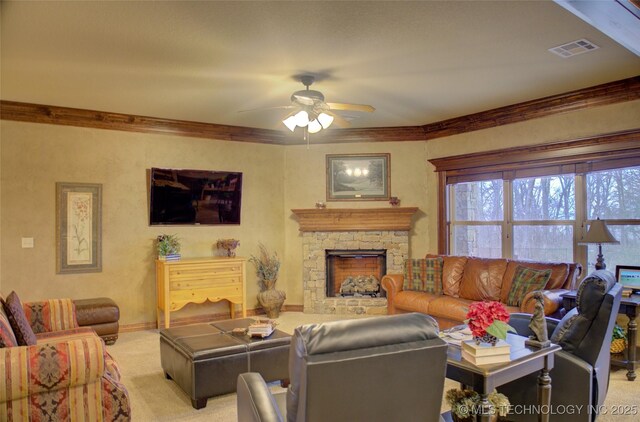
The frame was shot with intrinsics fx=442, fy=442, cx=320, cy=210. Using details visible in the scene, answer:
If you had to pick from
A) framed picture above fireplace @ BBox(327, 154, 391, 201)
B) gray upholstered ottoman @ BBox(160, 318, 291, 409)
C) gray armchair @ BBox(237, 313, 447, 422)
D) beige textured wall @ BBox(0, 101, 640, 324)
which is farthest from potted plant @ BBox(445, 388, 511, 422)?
framed picture above fireplace @ BBox(327, 154, 391, 201)

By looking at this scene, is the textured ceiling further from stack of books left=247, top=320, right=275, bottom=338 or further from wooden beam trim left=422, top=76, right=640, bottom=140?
stack of books left=247, top=320, right=275, bottom=338

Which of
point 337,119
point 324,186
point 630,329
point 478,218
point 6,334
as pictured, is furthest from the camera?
point 324,186

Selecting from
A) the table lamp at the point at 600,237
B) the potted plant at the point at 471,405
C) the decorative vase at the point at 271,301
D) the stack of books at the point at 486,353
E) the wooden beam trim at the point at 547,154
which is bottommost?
the decorative vase at the point at 271,301

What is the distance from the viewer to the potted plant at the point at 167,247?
5.85 meters

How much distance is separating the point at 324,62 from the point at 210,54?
1.00 meters

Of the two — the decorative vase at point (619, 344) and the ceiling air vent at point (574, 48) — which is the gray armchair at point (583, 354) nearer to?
the decorative vase at point (619, 344)

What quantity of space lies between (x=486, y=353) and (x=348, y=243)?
4491 mm

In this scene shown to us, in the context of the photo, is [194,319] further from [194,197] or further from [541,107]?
[541,107]

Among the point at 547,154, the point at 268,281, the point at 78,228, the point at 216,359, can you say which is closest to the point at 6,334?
the point at 216,359

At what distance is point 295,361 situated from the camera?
169 cm

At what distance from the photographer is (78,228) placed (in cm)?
555

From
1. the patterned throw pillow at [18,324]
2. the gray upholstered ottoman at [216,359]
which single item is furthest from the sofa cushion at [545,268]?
the patterned throw pillow at [18,324]

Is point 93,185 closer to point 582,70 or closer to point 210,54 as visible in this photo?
point 210,54

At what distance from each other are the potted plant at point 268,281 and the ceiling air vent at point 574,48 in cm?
458
